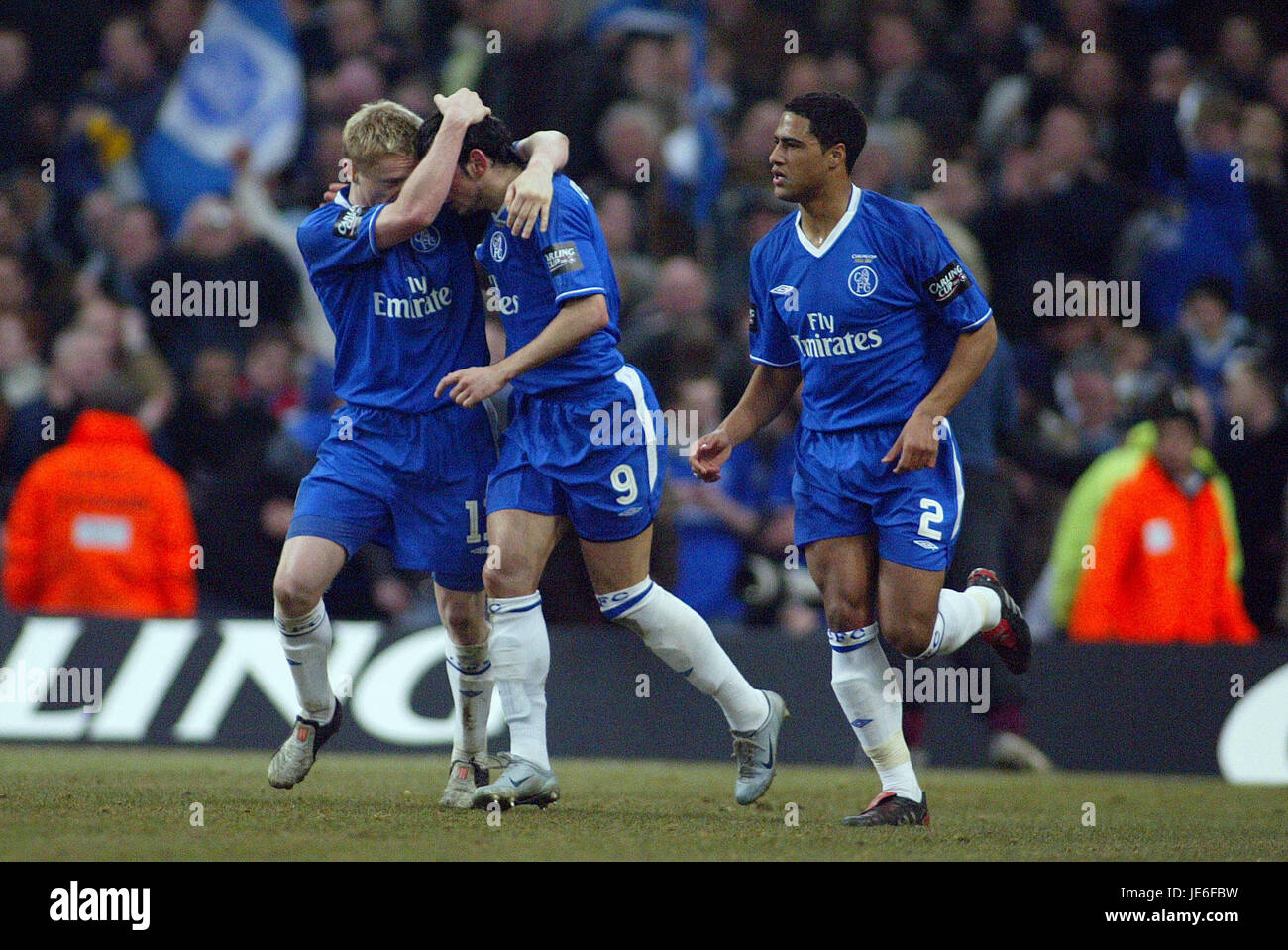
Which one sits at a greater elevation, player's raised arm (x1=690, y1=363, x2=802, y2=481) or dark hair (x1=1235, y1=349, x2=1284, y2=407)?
dark hair (x1=1235, y1=349, x2=1284, y2=407)

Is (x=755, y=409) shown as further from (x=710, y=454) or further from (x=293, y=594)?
(x=293, y=594)

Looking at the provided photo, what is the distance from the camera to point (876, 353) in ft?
20.6

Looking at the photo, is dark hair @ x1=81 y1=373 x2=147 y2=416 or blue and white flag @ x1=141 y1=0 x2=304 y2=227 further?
blue and white flag @ x1=141 y1=0 x2=304 y2=227

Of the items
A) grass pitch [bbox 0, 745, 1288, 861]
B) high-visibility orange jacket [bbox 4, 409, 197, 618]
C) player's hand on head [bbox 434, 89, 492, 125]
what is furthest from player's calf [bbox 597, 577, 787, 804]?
high-visibility orange jacket [bbox 4, 409, 197, 618]

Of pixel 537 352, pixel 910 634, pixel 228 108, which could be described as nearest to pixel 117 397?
pixel 228 108

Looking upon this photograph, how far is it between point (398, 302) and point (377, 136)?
1.91 feet

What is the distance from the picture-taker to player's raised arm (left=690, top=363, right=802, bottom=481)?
21.5 feet

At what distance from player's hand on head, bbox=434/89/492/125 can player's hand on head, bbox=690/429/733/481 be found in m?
1.39

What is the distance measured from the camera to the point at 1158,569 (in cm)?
945

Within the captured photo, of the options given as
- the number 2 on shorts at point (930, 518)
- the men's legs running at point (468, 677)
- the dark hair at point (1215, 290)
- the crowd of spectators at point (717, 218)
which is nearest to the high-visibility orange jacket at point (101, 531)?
the crowd of spectators at point (717, 218)

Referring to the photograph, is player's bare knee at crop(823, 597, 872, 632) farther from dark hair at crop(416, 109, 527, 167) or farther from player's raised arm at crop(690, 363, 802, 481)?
dark hair at crop(416, 109, 527, 167)

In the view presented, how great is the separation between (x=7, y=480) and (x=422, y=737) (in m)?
3.51

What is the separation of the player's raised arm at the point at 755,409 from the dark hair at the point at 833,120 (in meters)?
0.80

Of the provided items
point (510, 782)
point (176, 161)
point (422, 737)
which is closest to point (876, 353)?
point (510, 782)
